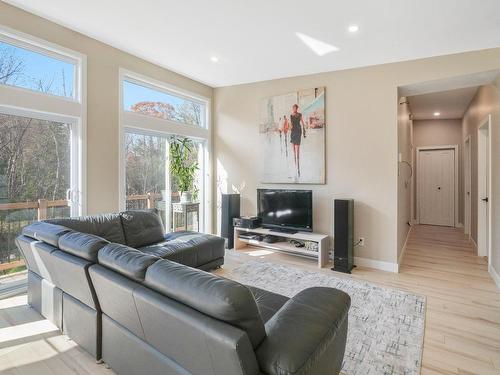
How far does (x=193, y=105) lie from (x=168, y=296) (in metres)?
4.37

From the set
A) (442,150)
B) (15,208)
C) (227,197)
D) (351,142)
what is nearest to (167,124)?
(227,197)

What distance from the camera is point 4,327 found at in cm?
226

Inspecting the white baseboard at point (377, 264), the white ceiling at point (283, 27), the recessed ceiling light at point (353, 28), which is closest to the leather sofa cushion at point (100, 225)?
the white ceiling at point (283, 27)

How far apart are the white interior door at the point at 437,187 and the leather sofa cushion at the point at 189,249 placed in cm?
618

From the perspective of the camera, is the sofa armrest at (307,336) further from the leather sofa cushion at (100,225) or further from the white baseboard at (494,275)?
the white baseboard at (494,275)

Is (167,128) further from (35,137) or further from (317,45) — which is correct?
(317,45)

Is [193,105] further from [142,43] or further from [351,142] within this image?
[351,142]

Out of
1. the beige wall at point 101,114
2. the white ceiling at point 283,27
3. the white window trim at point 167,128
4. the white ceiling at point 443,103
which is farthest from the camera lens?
the white ceiling at point 443,103

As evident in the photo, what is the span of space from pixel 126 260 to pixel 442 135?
8074 mm

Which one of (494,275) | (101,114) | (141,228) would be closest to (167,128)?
(101,114)

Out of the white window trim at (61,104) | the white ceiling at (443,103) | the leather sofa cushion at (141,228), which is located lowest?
the leather sofa cushion at (141,228)

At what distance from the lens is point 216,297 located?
1094 mm

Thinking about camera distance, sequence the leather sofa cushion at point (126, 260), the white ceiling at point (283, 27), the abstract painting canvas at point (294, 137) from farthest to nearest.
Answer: the abstract painting canvas at point (294, 137), the white ceiling at point (283, 27), the leather sofa cushion at point (126, 260)

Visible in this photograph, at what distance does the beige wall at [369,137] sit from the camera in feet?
11.6
